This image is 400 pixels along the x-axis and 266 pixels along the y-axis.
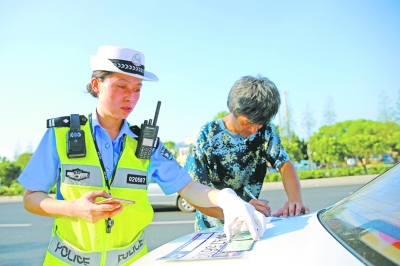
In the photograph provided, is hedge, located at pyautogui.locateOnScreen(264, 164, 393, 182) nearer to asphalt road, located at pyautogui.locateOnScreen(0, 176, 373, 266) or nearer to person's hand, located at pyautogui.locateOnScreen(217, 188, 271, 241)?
asphalt road, located at pyautogui.locateOnScreen(0, 176, 373, 266)

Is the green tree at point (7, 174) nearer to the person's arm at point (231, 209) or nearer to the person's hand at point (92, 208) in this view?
the person's arm at point (231, 209)

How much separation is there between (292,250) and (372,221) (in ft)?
1.31

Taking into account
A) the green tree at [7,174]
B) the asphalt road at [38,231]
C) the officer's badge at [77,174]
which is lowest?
the green tree at [7,174]

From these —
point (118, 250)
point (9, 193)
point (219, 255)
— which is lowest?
point (9, 193)

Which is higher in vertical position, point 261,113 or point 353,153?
point 261,113

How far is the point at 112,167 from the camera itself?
183cm

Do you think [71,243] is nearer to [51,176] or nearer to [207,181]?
[51,176]

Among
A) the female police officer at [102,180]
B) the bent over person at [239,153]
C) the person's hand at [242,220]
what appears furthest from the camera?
the bent over person at [239,153]

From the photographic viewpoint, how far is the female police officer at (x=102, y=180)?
5.39 feet

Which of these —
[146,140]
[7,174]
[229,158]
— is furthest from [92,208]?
[7,174]

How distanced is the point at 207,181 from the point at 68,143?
109 cm

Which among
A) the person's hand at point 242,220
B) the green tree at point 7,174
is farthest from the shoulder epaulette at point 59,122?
the green tree at point 7,174

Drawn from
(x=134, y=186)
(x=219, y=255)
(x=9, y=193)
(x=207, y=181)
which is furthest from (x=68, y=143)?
(x=9, y=193)

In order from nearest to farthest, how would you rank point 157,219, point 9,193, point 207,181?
point 207,181, point 157,219, point 9,193
